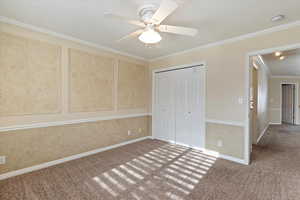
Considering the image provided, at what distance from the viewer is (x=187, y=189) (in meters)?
1.96

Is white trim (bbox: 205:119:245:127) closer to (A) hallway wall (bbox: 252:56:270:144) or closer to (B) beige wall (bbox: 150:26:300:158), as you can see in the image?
(B) beige wall (bbox: 150:26:300:158)

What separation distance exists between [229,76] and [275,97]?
6.13 m

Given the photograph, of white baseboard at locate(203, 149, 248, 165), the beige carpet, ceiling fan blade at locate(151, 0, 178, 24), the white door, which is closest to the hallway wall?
the beige carpet

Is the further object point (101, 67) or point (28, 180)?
point (101, 67)

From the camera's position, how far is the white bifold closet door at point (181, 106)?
3.42 m

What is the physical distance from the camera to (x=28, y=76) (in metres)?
2.38

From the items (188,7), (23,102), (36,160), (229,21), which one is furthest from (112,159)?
(229,21)

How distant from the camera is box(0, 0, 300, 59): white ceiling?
1.81 metres

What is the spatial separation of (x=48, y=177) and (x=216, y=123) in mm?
3315

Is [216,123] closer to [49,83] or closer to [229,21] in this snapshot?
[229,21]

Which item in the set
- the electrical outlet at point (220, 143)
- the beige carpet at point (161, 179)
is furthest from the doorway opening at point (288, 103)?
the electrical outlet at point (220, 143)

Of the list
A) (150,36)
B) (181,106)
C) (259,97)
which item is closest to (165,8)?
(150,36)

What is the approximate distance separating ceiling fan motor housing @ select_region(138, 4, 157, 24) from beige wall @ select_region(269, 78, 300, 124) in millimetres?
7913

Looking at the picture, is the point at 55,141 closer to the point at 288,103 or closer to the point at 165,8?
the point at 165,8
